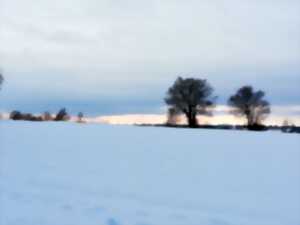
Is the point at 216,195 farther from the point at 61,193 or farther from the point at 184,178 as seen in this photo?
the point at 61,193

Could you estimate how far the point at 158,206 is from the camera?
342 inches

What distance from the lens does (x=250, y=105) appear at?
6144 cm

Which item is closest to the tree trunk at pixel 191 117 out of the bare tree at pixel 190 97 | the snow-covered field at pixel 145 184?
the bare tree at pixel 190 97

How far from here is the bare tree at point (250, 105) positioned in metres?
58.3

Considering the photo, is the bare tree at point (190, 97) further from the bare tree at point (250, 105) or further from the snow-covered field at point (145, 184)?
the snow-covered field at point (145, 184)

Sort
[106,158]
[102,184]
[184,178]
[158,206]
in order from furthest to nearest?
[106,158]
[184,178]
[102,184]
[158,206]

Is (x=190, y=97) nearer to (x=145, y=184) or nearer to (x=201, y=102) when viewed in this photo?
(x=201, y=102)

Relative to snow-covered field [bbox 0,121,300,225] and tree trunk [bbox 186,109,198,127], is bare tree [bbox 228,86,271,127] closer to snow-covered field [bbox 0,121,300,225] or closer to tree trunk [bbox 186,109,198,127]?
tree trunk [bbox 186,109,198,127]

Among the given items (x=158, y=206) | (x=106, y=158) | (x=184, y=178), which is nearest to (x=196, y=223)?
(x=158, y=206)

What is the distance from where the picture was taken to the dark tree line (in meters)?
59.3

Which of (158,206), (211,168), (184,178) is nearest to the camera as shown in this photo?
(158,206)

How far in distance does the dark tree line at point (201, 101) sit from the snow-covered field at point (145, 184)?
Answer: 1656 inches

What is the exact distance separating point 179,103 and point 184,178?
1933 inches

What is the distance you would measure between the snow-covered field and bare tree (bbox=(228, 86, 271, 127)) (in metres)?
41.8
